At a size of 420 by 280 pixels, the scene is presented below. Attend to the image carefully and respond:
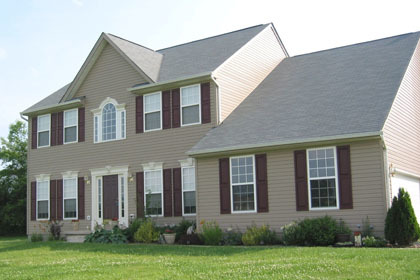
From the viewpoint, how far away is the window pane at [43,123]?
24.4 m

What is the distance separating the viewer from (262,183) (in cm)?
1673

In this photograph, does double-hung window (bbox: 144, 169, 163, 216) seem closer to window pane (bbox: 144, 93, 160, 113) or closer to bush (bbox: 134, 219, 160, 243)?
bush (bbox: 134, 219, 160, 243)

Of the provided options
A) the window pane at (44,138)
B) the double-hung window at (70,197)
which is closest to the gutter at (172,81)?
the double-hung window at (70,197)

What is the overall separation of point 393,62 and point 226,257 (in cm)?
1058

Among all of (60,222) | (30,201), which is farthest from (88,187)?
(30,201)

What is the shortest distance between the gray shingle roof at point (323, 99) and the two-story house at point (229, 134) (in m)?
0.07

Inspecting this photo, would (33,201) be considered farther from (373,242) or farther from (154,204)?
(373,242)

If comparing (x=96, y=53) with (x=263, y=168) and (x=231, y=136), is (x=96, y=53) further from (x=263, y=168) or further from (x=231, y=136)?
(x=263, y=168)

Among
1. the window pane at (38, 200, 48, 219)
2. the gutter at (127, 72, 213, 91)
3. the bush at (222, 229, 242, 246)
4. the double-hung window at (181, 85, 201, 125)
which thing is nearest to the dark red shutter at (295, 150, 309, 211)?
the bush at (222, 229, 242, 246)

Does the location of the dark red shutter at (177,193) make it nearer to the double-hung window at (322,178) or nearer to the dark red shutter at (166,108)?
the dark red shutter at (166,108)

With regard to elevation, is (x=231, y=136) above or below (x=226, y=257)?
above

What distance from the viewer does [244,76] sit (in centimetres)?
2150

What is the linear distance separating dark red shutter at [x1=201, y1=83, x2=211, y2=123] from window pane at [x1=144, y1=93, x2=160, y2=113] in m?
2.15

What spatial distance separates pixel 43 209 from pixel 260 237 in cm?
1228
